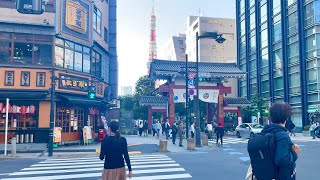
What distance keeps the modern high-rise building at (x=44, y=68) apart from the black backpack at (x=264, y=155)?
16.8 m

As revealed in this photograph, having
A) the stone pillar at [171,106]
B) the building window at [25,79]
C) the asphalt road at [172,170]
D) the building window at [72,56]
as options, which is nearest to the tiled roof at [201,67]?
the stone pillar at [171,106]

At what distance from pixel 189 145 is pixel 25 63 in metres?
11.7

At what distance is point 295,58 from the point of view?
42781mm

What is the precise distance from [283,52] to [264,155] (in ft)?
148

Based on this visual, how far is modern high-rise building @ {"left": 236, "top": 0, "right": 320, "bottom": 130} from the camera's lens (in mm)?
39312

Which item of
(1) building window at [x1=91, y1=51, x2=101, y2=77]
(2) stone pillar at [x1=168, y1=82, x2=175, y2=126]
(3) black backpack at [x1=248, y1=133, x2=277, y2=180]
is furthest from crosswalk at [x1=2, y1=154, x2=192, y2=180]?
(2) stone pillar at [x1=168, y1=82, x2=175, y2=126]

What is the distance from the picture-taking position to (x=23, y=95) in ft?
64.7

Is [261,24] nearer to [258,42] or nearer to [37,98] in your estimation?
[258,42]

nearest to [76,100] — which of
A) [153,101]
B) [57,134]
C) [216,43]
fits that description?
[57,134]

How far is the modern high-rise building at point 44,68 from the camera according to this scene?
20.2 m

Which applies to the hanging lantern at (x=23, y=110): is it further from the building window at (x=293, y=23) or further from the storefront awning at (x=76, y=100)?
the building window at (x=293, y=23)

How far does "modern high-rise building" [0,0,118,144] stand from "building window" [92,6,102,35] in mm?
2033

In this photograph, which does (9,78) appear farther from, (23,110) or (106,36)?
(106,36)

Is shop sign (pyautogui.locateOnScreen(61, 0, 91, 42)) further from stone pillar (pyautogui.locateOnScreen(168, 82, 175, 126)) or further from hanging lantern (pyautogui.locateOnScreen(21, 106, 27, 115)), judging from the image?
stone pillar (pyautogui.locateOnScreen(168, 82, 175, 126))
